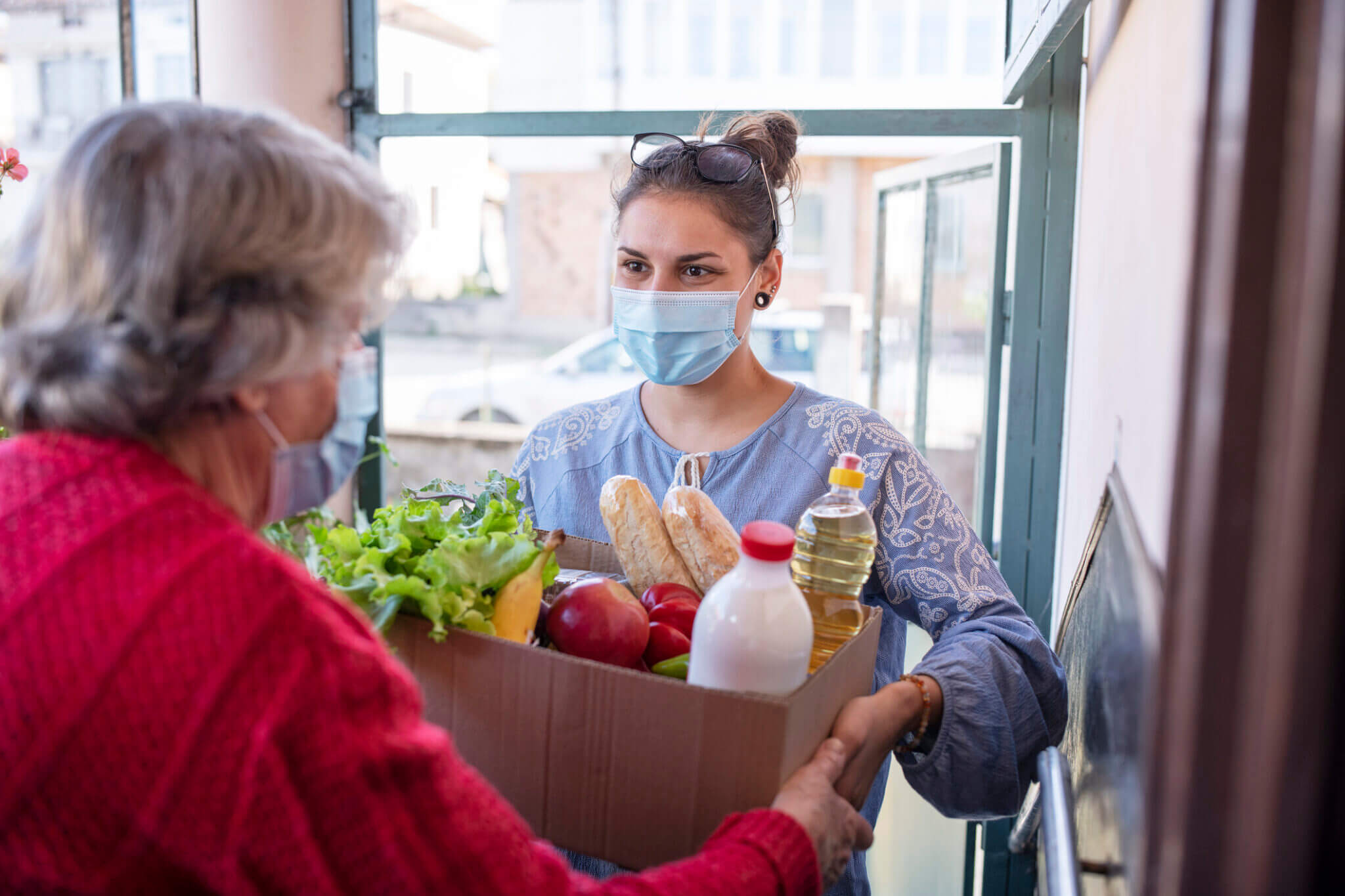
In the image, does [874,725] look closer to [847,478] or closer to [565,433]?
[847,478]

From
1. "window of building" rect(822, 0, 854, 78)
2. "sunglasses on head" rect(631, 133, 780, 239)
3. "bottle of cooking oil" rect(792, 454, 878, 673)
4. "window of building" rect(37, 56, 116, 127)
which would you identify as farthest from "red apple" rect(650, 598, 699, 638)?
"window of building" rect(822, 0, 854, 78)

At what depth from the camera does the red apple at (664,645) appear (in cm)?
129

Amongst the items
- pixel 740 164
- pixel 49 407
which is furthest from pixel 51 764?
pixel 740 164

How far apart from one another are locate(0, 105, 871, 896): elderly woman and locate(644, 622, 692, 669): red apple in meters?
0.34

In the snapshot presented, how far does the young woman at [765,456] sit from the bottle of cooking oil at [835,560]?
5.2 inches

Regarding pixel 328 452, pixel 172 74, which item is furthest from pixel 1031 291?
pixel 172 74

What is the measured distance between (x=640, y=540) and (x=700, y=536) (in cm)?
10

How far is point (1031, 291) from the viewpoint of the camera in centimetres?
243

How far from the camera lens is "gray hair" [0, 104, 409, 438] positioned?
0.83 metres

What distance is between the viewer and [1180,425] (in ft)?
2.14

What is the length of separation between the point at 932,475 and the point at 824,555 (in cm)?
36

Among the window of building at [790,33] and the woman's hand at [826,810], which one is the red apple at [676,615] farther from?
the window of building at [790,33]

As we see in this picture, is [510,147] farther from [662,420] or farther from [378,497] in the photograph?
[662,420]

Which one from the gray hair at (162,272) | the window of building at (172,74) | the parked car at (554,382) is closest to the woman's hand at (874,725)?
the gray hair at (162,272)
